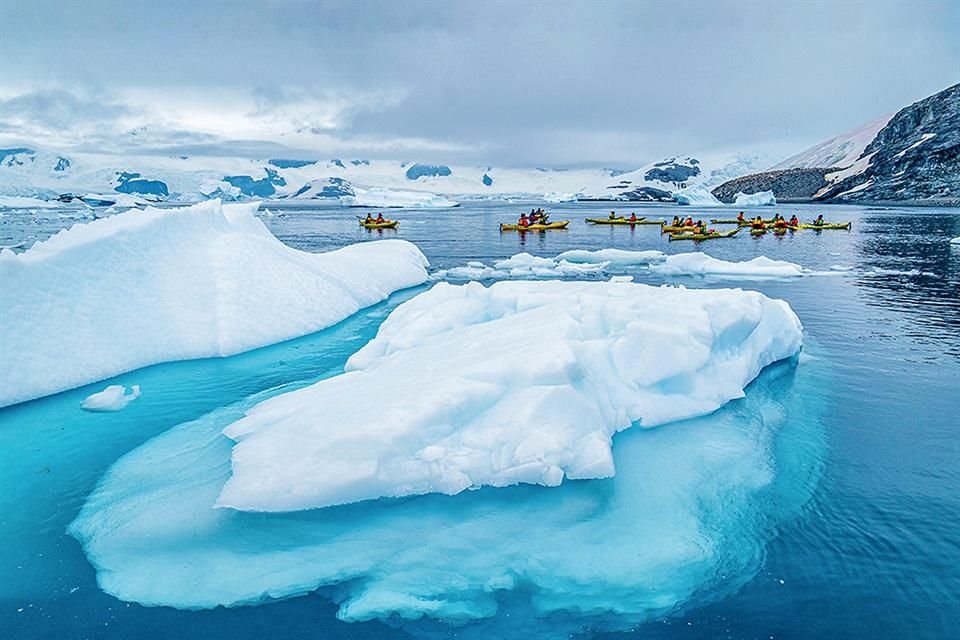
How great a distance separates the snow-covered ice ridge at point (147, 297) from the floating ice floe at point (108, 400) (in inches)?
48.2

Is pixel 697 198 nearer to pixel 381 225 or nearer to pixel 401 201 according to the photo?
pixel 401 201

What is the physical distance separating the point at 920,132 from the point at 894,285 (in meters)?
101

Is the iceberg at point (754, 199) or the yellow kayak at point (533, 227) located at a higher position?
the iceberg at point (754, 199)

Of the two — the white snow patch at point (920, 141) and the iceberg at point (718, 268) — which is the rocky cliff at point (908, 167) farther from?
the iceberg at point (718, 268)

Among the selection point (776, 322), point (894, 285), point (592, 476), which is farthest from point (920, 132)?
point (592, 476)

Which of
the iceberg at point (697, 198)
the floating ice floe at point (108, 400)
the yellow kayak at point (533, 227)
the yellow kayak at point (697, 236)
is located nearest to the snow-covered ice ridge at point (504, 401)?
the floating ice floe at point (108, 400)

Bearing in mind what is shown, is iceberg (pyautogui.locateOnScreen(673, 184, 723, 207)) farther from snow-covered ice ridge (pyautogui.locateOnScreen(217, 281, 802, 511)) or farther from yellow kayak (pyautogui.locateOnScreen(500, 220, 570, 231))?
snow-covered ice ridge (pyautogui.locateOnScreen(217, 281, 802, 511))

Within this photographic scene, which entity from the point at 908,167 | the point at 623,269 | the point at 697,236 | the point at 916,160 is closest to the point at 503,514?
the point at 623,269

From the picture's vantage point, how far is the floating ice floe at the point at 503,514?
5520 mm

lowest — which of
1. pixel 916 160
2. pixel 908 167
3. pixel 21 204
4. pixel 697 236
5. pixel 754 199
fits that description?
pixel 697 236

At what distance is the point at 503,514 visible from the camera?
6.75 meters

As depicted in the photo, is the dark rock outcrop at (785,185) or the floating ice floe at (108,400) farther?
the dark rock outcrop at (785,185)

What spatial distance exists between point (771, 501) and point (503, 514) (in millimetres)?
3342

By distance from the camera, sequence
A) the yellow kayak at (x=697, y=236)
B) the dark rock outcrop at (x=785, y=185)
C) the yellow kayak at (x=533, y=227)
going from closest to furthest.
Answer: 1. the yellow kayak at (x=697, y=236)
2. the yellow kayak at (x=533, y=227)
3. the dark rock outcrop at (x=785, y=185)
